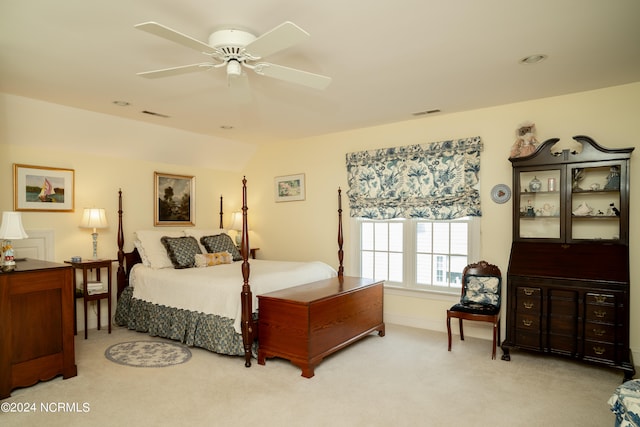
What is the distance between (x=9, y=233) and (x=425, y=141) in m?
4.12

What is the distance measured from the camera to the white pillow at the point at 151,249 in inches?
179

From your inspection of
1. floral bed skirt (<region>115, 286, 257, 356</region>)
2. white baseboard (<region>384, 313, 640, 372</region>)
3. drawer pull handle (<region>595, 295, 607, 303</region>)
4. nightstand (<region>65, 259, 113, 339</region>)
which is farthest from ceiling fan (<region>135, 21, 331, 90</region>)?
white baseboard (<region>384, 313, 640, 372</region>)

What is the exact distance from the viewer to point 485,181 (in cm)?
418

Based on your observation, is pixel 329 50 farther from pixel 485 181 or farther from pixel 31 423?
pixel 31 423

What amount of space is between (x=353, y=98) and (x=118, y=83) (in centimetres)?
210

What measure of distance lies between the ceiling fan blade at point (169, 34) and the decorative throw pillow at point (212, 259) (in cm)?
290

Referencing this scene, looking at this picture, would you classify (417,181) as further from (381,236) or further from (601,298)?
(601,298)

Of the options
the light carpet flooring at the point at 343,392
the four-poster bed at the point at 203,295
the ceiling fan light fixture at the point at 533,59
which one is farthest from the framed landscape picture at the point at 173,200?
the ceiling fan light fixture at the point at 533,59

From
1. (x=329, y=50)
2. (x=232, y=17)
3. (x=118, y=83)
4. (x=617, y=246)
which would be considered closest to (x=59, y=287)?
(x=118, y=83)

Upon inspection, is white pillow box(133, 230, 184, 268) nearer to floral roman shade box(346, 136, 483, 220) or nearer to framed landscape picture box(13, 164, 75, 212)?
framed landscape picture box(13, 164, 75, 212)

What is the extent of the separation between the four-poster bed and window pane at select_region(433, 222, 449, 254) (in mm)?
954

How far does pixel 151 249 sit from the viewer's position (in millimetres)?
4625

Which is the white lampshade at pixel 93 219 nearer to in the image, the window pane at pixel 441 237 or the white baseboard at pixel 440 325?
the white baseboard at pixel 440 325

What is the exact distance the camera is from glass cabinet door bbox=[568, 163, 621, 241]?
11.2ft
